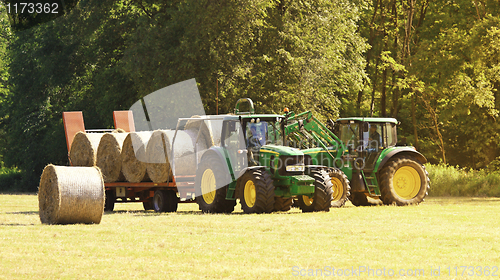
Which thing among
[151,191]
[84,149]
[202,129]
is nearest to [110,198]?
[151,191]

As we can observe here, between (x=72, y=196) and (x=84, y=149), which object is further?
(x=84, y=149)

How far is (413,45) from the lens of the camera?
3650cm

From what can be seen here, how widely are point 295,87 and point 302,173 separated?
11.7 meters

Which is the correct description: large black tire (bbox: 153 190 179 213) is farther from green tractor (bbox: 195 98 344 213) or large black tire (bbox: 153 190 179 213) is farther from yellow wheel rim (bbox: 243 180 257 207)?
yellow wheel rim (bbox: 243 180 257 207)

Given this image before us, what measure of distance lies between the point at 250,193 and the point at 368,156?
4.26m

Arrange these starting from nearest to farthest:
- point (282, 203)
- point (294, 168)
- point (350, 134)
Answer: point (294, 168) → point (282, 203) → point (350, 134)

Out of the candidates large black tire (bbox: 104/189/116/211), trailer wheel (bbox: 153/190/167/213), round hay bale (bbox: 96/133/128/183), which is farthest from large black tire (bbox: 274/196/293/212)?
large black tire (bbox: 104/189/116/211)

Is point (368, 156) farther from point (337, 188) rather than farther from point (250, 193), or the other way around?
point (250, 193)

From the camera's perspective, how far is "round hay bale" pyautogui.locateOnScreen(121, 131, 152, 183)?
17375 millimetres

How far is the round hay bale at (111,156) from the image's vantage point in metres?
18.0

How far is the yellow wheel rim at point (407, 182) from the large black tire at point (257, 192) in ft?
15.5

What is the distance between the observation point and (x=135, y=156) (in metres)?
17.6

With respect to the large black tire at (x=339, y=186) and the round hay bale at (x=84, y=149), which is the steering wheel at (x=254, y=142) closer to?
the large black tire at (x=339, y=186)

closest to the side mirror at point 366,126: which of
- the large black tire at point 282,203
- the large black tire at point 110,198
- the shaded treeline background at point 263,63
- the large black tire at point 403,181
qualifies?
the large black tire at point 403,181
